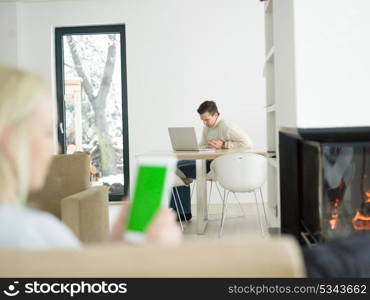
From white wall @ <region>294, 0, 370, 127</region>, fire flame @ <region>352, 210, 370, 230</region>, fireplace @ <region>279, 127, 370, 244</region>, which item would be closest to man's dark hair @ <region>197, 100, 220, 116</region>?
fireplace @ <region>279, 127, 370, 244</region>

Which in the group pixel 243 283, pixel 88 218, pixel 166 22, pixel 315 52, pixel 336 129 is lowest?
Answer: pixel 88 218

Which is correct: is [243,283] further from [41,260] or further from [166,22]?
[166,22]

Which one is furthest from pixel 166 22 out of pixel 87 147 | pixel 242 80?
pixel 87 147

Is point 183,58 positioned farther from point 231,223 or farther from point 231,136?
point 231,223

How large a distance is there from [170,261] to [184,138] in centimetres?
475

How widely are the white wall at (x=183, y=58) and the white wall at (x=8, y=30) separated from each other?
9 cm

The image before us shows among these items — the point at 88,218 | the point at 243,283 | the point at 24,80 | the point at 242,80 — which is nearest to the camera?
the point at 243,283

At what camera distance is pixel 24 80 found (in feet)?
2.96

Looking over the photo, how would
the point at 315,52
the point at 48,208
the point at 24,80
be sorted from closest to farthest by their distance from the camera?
the point at 24,80, the point at 315,52, the point at 48,208

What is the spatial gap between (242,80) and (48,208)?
4.31 m

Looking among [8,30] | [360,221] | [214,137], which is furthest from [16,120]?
[8,30]

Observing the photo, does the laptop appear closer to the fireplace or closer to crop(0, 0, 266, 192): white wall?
crop(0, 0, 266, 192): white wall

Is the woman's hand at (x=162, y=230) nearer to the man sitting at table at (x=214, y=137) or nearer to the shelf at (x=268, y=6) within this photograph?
the shelf at (x=268, y=6)

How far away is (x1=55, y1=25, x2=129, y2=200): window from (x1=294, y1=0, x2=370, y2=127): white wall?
5143 millimetres
